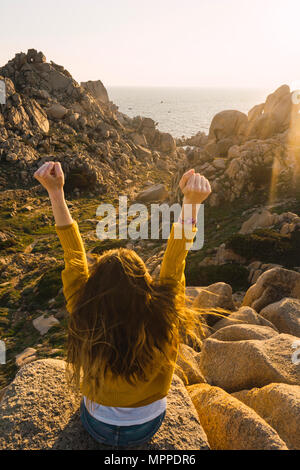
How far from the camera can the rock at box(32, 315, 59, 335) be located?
1527 centimetres

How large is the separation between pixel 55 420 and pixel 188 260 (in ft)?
59.2

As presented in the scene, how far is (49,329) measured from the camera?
49.5 ft

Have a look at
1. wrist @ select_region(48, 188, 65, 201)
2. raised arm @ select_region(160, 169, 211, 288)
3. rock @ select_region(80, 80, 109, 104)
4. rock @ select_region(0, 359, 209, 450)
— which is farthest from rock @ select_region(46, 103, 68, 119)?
raised arm @ select_region(160, 169, 211, 288)

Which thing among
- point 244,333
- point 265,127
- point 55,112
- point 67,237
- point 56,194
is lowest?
point 244,333

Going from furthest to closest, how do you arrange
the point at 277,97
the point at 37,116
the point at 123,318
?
the point at 37,116 < the point at 277,97 < the point at 123,318

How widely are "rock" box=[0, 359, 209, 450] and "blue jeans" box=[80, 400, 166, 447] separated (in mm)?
88

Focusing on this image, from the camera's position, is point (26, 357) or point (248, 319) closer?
point (248, 319)

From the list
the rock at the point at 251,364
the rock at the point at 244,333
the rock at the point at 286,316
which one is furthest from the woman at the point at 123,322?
the rock at the point at 286,316

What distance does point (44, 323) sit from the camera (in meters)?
15.9

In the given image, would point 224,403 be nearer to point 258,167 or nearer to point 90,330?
point 90,330

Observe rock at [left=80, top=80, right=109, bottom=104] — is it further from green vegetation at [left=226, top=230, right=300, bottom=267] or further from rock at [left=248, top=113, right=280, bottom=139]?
green vegetation at [left=226, top=230, right=300, bottom=267]

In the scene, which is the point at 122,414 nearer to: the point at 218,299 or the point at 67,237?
the point at 67,237

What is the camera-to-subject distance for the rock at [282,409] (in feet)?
13.2

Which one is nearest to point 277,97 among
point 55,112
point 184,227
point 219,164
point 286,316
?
point 219,164
